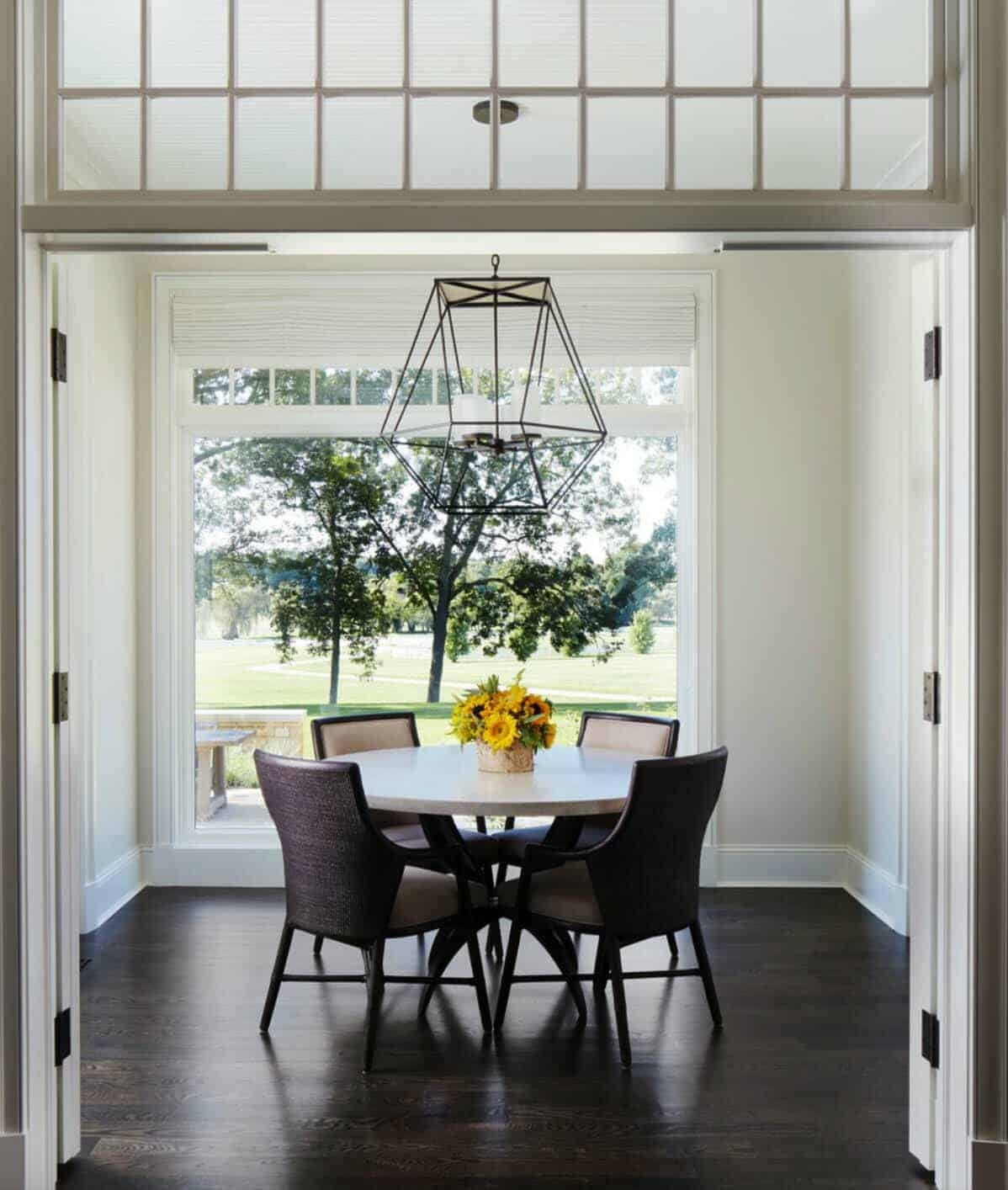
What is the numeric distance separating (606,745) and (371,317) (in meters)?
2.28

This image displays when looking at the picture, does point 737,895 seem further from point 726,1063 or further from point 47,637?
point 47,637

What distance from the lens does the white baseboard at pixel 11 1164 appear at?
2.32 m

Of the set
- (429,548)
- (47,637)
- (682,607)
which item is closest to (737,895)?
(682,607)

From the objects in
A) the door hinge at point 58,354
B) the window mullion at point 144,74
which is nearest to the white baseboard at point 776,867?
the door hinge at point 58,354

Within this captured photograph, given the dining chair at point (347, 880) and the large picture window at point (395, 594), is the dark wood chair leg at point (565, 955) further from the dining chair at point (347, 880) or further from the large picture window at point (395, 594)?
the large picture window at point (395, 594)

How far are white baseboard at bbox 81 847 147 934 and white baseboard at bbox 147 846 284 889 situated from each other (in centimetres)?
7

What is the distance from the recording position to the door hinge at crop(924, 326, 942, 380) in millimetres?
2457

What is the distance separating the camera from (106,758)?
4.66 meters

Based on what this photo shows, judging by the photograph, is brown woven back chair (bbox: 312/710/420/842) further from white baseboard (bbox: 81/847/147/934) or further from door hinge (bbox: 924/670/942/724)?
door hinge (bbox: 924/670/942/724)

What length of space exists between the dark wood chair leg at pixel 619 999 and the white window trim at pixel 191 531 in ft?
6.51

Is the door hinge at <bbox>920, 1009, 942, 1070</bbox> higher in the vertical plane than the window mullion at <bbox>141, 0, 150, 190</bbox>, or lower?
lower

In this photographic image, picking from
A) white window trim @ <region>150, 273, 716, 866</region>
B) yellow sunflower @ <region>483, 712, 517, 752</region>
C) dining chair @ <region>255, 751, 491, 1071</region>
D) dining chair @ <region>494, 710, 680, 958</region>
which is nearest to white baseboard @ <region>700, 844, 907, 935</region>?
white window trim @ <region>150, 273, 716, 866</region>

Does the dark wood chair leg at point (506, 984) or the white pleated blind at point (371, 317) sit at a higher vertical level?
the white pleated blind at point (371, 317)

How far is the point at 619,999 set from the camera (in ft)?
10.3
